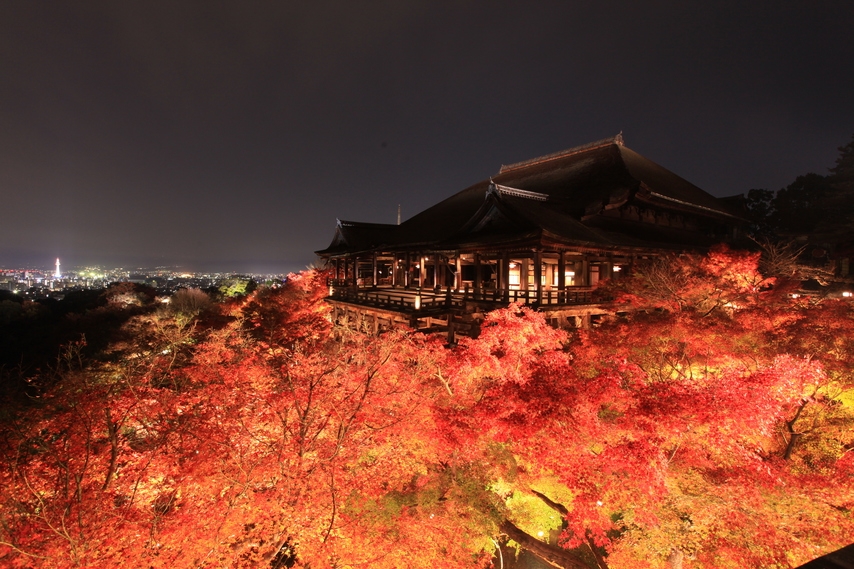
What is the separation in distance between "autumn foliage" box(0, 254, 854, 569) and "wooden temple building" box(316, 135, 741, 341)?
11.4ft

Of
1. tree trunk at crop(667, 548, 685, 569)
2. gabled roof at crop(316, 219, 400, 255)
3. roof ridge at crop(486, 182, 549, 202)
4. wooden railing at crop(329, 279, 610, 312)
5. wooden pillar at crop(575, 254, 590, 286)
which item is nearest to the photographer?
tree trunk at crop(667, 548, 685, 569)

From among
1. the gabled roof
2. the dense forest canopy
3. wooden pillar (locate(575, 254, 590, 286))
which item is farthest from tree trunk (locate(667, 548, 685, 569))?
the gabled roof

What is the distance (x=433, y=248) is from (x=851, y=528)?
1582 cm

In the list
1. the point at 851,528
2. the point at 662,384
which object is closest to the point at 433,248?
the point at 662,384

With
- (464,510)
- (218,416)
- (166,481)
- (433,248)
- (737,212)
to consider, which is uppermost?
(737,212)

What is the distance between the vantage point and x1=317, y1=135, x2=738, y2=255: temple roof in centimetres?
1712

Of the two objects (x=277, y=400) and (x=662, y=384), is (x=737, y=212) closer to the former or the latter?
(x=662, y=384)

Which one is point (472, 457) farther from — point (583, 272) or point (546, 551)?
point (583, 272)

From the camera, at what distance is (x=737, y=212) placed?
29500 mm

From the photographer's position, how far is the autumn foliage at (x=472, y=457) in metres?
8.00

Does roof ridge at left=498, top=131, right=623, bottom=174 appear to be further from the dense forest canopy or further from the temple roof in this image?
the dense forest canopy

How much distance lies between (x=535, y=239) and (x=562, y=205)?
33.2 feet

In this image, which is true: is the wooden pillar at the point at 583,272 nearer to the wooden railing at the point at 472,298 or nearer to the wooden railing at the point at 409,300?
the wooden railing at the point at 472,298

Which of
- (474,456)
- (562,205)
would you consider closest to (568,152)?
(562,205)
